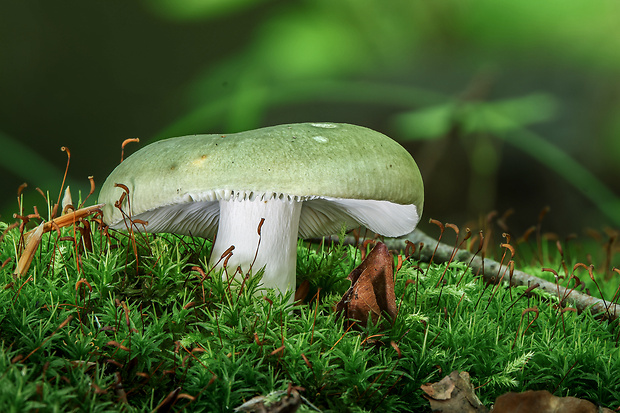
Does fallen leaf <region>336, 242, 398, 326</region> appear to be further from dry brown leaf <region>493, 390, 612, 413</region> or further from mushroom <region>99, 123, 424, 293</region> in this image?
dry brown leaf <region>493, 390, 612, 413</region>

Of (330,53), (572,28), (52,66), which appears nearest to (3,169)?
(52,66)

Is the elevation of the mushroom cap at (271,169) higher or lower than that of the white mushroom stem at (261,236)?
higher

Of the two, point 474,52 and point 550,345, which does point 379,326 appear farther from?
point 474,52

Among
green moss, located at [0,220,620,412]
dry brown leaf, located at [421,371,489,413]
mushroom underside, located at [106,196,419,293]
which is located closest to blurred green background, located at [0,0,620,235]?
mushroom underside, located at [106,196,419,293]

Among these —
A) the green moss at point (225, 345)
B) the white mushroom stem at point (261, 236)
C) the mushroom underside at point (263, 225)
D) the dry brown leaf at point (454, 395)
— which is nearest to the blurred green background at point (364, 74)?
the mushroom underside at point (263, 225)

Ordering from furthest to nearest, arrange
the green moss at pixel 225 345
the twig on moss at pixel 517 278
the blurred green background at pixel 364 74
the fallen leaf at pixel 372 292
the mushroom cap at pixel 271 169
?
1. the blurred green background at pixel 364 74
2. the twig on moss at pixel 517 278
3. the fallen leaf at pixel 372 292
4. the mushroom cap at pixel 271 169
5. the green moss at pixel 225 345

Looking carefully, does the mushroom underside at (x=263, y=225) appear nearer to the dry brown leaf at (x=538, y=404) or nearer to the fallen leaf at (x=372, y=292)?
the fallen leaf at (x=372, y=292)
